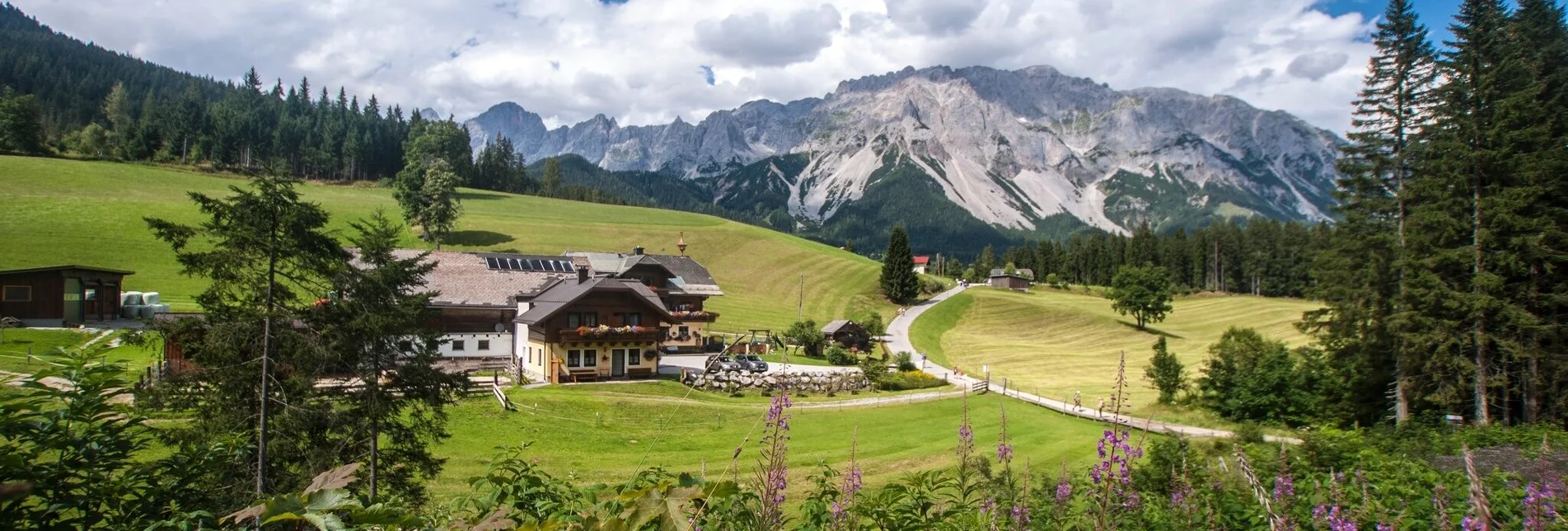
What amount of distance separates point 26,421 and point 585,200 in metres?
176

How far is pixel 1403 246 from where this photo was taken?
27891mm

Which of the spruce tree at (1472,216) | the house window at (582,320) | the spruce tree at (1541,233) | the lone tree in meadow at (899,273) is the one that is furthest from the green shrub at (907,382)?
the lone tree in meadow at (899,273)

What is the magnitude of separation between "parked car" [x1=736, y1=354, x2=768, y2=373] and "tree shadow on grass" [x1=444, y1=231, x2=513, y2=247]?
189 feet

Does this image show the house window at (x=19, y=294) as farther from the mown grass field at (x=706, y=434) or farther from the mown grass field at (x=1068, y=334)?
the mown grass field at (x=1068, y=334)

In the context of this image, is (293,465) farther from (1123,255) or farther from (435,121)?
(435,121)

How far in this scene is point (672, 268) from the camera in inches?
2815

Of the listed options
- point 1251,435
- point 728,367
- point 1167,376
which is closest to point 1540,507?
point 1251,435

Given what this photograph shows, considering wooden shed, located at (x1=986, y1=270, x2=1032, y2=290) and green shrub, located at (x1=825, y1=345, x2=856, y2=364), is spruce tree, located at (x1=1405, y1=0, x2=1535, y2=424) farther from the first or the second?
wooden shed, located at (x1=986, y1=270, x2=1032, y2=290)

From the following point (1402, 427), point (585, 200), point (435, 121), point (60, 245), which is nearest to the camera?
point (1402, 427)

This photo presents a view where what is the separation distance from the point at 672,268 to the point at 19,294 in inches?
1731

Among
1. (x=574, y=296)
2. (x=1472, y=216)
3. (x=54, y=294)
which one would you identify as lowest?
(x=54, y=294)

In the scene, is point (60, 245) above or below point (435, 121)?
below

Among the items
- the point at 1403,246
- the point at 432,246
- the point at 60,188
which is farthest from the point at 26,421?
the point at 60,188

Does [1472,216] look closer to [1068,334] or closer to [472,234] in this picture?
[1068,334]
